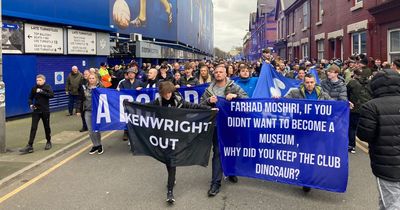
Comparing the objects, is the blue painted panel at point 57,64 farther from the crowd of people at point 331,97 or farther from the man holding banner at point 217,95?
the man holding banner at point 217,95

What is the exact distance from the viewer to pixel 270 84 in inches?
384

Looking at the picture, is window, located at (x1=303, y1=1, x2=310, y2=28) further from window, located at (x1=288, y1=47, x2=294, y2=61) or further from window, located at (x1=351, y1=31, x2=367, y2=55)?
window, located at (x1=351, y1=31, x2=367, y2=55)

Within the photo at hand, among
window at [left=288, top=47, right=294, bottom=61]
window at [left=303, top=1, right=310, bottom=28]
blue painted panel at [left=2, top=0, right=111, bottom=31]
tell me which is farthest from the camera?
window at [left=288, top=47, right=294, bottom=61]

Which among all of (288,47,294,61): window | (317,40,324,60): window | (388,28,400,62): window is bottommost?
(388,28,400,62): window

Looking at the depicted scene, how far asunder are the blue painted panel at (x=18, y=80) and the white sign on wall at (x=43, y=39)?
45 centimetres

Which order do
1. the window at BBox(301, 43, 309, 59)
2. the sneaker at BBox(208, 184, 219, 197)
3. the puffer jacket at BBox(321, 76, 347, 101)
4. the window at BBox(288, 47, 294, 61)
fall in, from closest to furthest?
the sneaker at BBox(208, 184, 219, 197) < the puffer jacket at BBox(321, 76, 347, 101) < the window at BBox(301, 43, 309, 59) < the window at BBox(288, 47, 294, 61)

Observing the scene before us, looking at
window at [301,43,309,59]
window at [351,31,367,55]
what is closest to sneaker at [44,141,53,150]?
window at [351,31,367,55]

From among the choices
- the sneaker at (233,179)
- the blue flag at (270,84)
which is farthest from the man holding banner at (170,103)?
the blue flag at (270,84)

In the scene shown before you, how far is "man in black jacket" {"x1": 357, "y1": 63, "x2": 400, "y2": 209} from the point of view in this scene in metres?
3.69

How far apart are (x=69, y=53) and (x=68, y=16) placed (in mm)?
1461

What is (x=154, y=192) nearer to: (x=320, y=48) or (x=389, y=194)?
(x=389, y=194)

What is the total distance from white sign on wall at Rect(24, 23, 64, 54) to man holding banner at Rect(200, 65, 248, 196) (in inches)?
412

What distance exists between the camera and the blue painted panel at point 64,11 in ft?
46.2

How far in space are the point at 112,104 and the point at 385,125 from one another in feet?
21.2
